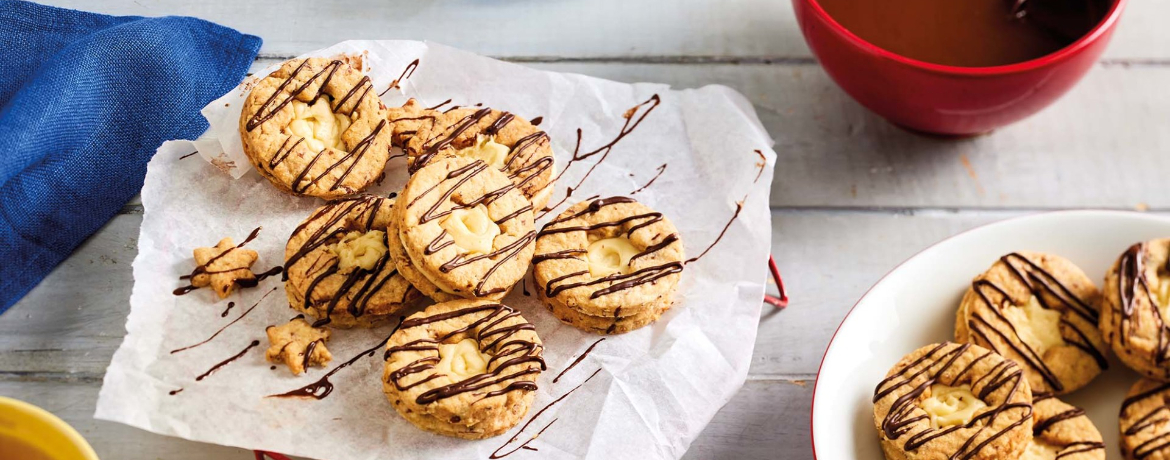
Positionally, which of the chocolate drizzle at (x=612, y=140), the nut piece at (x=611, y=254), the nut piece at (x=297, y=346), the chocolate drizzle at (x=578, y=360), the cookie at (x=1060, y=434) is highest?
the chocolate drizzle at (x=612, y=140)

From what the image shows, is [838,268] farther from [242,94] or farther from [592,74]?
[242,94]

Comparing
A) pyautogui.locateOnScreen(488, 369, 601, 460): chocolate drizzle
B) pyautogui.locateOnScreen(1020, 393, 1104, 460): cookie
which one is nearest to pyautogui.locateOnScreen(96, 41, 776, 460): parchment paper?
pyautogui.locateOnScreen(488, 369, 601, 460): chocolate drizzle

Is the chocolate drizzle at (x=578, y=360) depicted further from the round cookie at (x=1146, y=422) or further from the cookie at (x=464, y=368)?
the round cookie at (x=1146, y=422)

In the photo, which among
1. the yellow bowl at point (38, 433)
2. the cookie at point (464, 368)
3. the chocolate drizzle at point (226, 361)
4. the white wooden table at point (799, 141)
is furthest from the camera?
the white wooden table at point (799, 141)

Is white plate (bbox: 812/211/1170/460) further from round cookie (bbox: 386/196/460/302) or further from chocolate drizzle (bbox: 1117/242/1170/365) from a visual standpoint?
round cookie (bbox: 386/196/460/302)

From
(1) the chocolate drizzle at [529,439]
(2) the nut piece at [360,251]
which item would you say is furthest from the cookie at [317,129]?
(1) the chocolate drizzle at [529,439]

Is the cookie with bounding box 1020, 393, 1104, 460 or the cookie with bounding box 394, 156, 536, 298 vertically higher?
the cookie with bounding box 394, 156, 536, 298

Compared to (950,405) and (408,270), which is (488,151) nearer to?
(408,270)

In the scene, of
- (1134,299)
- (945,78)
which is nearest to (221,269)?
(945,78)
